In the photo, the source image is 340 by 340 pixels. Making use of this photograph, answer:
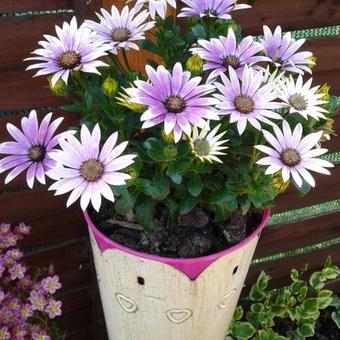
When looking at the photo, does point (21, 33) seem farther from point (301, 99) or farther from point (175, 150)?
point (301, 99)

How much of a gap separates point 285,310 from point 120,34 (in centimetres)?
114

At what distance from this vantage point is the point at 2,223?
1.38m

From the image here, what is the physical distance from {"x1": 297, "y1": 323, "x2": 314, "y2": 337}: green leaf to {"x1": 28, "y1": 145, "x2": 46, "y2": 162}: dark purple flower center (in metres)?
1.17

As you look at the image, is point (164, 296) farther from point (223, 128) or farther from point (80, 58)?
point (80, 58)

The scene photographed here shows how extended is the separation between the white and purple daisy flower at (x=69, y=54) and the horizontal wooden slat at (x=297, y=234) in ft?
3.38

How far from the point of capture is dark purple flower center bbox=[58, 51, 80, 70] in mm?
909

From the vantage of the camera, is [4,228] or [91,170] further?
[4,228]

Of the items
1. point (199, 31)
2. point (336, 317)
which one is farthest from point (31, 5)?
point (336, 317)

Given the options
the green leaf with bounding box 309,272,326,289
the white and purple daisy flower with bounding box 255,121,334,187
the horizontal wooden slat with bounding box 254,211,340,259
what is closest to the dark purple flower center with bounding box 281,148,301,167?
the white and purple daisy flower with bounding box 255,121,334,187

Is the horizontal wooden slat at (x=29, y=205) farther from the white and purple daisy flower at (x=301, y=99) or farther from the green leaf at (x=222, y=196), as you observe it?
the white and purple daisy flower at (x=301, y=99)

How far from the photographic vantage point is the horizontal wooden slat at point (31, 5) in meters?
1.17

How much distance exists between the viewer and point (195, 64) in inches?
36.9

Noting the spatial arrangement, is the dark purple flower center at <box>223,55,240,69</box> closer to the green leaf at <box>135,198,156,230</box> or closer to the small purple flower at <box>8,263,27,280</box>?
the green leaf at <box>135,198,156,230</box>

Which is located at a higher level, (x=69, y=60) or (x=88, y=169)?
(x=69, y=60)
